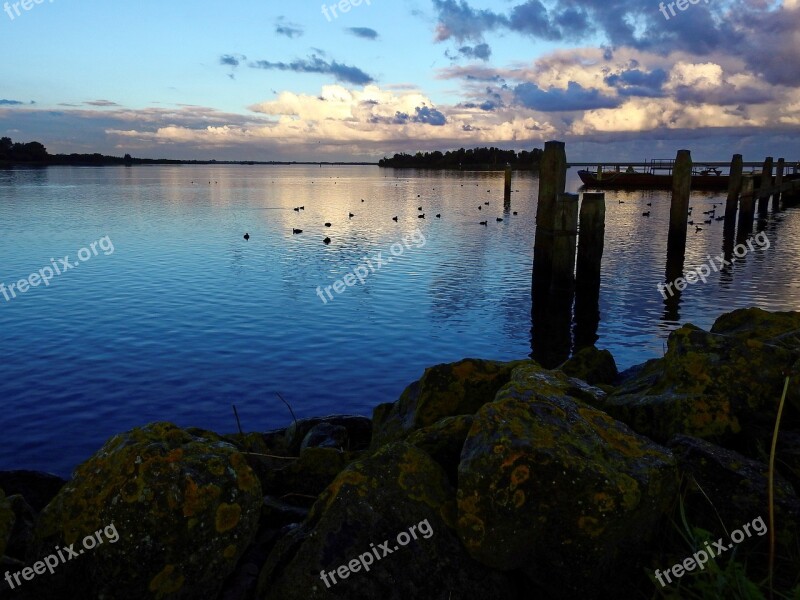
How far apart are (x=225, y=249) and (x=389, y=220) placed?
19865 mm

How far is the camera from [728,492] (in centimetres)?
435

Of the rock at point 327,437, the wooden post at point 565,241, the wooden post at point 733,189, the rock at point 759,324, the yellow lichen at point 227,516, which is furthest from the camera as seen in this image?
the wooden post at point 733,189

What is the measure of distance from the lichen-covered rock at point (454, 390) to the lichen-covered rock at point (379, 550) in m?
1.83

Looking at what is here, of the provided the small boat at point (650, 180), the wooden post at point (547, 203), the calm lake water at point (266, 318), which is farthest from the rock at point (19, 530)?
the small boat at point (650, 180)

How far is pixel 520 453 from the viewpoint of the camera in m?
4.00

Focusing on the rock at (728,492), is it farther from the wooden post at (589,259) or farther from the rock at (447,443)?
the wooden post at (589,259)

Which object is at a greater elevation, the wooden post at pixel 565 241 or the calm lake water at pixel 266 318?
the wooden post at pixel 565 241

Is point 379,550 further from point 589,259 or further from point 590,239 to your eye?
point 589,259

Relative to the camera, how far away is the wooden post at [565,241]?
18.3m

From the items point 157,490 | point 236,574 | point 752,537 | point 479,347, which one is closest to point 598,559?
point 752,537

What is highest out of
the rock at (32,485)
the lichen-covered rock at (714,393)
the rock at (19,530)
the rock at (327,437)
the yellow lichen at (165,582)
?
the lichen-covered rock at (714,393)

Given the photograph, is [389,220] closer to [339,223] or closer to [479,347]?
[339,223]

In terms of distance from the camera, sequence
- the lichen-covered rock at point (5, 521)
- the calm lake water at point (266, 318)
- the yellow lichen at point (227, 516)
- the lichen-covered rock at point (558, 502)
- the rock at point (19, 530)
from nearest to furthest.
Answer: the lichen-covered rock at point (558, 502)
the yellow lichen at point (227, 516)
the lichen-covered rock at point (5, 521)
the rock at point (19, 530)
the calm lake water at point (266, 318)

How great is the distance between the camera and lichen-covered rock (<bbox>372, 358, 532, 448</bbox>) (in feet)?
20.9
